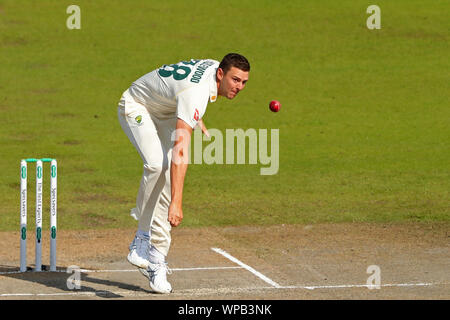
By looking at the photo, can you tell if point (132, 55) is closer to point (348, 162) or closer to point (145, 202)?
point (348, 162)

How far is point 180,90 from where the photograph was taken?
8.17 metres

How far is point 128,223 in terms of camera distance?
45.7ft

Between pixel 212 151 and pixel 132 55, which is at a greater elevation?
pixel 132 55

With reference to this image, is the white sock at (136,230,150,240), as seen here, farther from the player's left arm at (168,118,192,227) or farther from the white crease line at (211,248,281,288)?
the white crease line at (211,248,281,288)

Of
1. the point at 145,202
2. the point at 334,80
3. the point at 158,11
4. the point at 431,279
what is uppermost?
the point at 158,11

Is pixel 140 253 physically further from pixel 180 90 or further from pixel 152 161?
pixel 180 90

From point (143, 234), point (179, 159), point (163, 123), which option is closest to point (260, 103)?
point (163, 123)

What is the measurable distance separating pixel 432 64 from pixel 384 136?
340 inches

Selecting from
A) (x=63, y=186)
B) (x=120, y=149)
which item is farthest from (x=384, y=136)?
(x=63, y=186)

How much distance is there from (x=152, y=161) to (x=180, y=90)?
0.86 m

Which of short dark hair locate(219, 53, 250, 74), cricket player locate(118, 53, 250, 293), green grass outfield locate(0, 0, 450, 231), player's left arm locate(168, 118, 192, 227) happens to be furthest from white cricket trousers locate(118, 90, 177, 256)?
green grass outfield locate(0, 0, 450, 231)

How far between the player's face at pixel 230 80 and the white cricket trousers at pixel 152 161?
74 cm

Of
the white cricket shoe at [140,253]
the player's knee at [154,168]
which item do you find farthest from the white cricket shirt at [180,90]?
the white cricket shoe at [140,253]

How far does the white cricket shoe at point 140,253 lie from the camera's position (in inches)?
344
